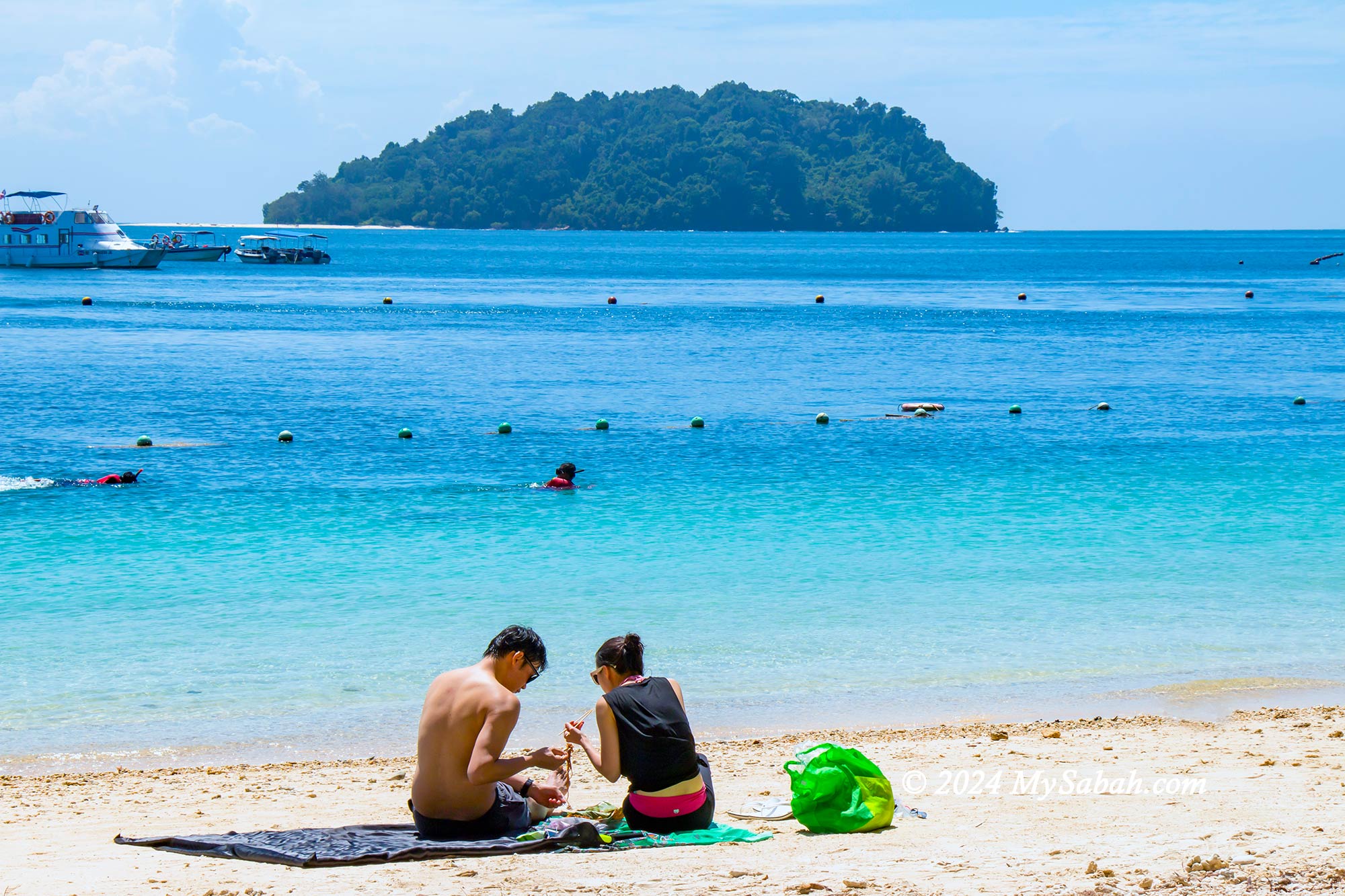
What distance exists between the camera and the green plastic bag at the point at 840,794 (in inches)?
316

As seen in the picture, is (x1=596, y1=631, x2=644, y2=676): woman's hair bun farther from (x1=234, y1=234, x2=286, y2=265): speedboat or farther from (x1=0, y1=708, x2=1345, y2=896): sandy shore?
(x1=234, y1=234, x2=286, y2=265): speedboat

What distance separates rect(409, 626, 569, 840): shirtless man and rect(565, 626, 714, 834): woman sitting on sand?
0.42 m

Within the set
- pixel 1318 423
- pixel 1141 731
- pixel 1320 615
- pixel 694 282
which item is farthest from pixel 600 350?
pixel 694 282

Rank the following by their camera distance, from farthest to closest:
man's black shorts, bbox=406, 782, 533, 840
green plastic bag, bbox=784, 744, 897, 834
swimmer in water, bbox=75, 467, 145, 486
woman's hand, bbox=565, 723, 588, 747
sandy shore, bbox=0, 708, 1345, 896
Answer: swimmer in water, bbox=75, 467, 145, 486
green plastic bag, bbox=784, 744, 897, 834
woman's hand, bbox=565, 723, 588, 747
man's black shorts, bbox=406, 782, 533, 840
sandy shore, bbox=0, 708, 1345, 896

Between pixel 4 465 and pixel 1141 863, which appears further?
pixel 4 465

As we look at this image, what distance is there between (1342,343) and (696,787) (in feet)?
193

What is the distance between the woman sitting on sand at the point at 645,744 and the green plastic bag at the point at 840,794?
565 millimetres

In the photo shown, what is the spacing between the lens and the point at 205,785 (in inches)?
400

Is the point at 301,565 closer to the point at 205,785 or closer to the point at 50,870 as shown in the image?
the point at 205,785

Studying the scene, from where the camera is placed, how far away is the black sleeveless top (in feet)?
25.2

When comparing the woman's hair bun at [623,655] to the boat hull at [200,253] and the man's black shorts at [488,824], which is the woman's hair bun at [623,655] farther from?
the boat hull at [200,253]

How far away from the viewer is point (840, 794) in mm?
8047

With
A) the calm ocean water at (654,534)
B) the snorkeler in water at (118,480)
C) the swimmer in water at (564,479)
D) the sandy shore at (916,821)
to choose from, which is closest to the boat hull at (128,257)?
the calm ocean water at (654,534)

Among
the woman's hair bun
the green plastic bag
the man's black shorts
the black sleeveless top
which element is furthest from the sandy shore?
the woman's hair bun
